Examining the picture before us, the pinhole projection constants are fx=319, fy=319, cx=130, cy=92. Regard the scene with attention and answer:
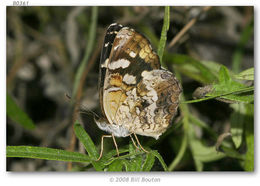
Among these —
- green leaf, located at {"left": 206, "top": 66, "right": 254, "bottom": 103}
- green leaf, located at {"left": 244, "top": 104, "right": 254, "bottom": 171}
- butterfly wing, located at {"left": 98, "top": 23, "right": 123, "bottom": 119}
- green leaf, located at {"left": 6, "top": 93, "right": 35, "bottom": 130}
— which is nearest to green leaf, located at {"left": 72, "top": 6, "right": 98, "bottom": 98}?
green leaf, located at {"left": 6, "top": 93, "right": 35, "bottom": 130}

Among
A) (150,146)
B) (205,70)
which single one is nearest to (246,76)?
(205,70)

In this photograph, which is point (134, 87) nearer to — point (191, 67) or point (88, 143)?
point (88, 143)

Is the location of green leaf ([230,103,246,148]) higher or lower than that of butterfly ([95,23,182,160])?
lower

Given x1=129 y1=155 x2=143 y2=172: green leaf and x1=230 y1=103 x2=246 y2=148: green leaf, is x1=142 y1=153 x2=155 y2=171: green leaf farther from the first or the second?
x1=230 y1=103 x2=246 y2=148: green leaf

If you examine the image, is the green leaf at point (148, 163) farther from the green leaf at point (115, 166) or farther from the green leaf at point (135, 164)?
the green leaf at point (115, 166)

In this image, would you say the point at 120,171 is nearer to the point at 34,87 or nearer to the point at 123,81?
the point at 123,81

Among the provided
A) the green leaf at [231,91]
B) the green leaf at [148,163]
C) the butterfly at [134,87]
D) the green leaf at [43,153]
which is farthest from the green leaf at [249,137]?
the green leaf at [43,153]
